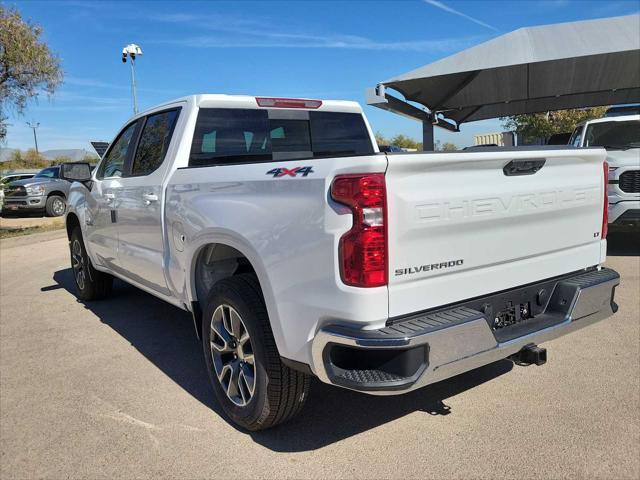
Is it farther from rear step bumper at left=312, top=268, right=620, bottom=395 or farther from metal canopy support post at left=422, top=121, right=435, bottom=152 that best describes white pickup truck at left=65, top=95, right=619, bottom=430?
metal canopy support post at left=422, top=121, right=435, bottom=152

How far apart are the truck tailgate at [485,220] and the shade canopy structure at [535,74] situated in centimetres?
1021

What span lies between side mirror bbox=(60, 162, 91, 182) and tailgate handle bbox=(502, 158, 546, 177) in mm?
4214

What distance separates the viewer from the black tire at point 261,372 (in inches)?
111

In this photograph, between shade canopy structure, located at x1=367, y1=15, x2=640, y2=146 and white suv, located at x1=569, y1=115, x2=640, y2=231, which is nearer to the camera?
white suv, located at x1=569, y1=115, x2=640, y2=231

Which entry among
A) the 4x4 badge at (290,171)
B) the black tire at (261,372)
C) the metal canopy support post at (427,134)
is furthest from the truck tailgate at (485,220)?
the metal canopy support post at (427,134)

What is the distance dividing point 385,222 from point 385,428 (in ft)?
4.83

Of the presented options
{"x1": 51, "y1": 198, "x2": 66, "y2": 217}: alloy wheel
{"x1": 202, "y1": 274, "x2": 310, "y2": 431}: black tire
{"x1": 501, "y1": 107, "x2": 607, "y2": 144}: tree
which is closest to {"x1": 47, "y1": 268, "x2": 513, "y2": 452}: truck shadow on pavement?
{"x1": 202, "y1": 274, "x2": 310, "y2": 431}: black tire

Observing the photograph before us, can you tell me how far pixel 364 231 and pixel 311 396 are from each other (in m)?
1.77

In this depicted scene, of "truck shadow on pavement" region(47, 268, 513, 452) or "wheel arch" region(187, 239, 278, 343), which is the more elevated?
"wheel arch" region(187, 239, 278, 343)

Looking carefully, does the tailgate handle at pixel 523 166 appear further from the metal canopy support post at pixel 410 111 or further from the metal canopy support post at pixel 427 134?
the metal canopy support post at pixel 427 134

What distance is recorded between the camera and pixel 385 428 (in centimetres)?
316

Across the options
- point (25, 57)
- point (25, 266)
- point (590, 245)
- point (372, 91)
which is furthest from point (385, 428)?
point (25, 57)

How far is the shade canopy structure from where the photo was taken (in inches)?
479

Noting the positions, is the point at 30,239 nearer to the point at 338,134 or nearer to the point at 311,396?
the point at 338,134
